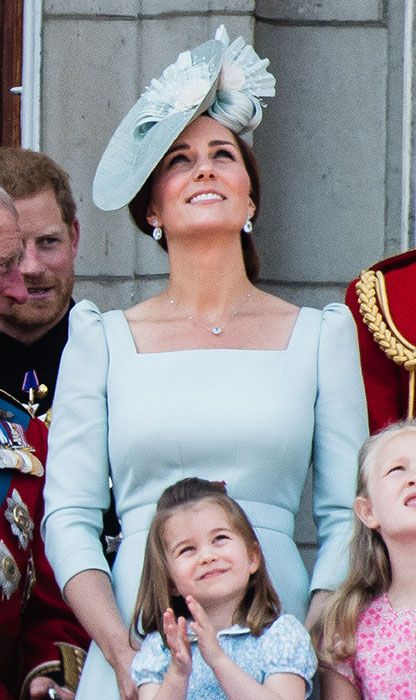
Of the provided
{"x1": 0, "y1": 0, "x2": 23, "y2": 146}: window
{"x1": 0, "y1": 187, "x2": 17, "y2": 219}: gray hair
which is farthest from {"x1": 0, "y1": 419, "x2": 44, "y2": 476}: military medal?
{"x1": 0, "y1": 0, "x2": 23, "y2": 146}: window

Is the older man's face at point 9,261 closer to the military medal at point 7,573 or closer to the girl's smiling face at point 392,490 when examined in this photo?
the military medal at point 7,573

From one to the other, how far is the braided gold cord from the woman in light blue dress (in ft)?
0.43

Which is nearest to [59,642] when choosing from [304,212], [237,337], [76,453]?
[76,453]

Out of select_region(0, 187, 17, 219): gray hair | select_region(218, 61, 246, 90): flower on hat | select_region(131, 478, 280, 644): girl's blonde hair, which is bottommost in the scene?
select_region(131, 478, 280, 644): girl's blonde hair

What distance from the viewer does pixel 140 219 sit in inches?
152

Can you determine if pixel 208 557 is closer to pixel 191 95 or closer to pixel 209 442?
pixel 209 442

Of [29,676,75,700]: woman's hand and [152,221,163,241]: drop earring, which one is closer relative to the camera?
[29,676,75,700]: woman's hand

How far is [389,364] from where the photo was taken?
380cm

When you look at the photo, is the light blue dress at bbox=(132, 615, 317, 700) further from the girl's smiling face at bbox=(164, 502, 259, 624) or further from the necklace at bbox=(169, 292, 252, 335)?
the necklace at bbox=(169, 292, 252, 335)

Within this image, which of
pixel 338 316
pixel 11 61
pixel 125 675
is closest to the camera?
pixel 125 675

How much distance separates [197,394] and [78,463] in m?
0.23

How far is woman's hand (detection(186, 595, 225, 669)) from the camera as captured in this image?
3.16 metres

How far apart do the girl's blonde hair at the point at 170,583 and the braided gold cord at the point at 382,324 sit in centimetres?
48

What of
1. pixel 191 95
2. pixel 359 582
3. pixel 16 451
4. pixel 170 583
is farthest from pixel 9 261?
pixel 359 582
